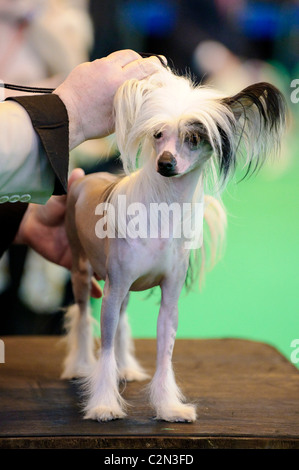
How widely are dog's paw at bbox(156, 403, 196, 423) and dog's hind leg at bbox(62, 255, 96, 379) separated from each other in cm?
36

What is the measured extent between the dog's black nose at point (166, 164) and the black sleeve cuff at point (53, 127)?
0.15 m

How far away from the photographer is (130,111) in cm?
107

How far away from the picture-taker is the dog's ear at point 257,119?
1.04m

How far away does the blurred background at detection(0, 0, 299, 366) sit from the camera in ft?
7.47

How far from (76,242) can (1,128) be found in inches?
22.8

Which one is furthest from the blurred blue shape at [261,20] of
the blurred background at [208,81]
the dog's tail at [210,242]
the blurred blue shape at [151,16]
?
the dog's tail at [210,242]

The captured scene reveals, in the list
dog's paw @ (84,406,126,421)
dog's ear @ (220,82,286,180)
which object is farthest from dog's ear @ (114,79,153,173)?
dog's paw @ (84,406,126,421)

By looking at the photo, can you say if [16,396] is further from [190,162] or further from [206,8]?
[206,8]

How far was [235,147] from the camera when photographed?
1.09 meters

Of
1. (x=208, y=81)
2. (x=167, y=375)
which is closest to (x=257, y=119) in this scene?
(x=167, y=375)

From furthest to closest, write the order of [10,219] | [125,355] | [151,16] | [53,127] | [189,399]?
[151,16]
[10,219]
[125,355]
[189,399]
[53,127]

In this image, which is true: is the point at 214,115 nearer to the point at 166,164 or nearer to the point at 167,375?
the point at 166,164

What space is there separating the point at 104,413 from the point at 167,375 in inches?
5.2

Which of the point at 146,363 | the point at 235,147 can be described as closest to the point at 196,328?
the point at 146,363
